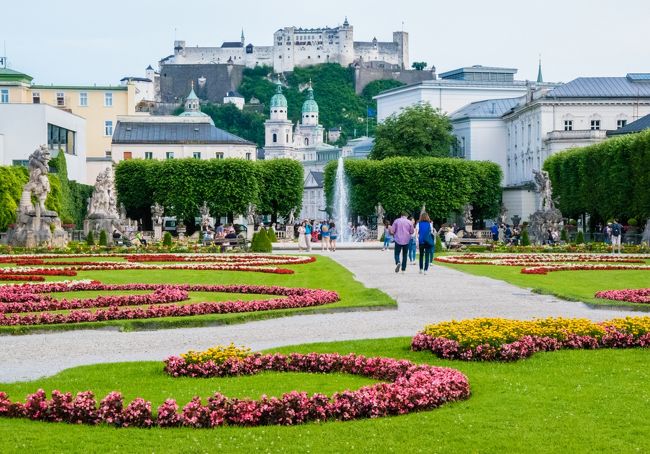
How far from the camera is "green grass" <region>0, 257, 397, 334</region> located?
20641mm

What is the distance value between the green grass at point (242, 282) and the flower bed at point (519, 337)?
563cm

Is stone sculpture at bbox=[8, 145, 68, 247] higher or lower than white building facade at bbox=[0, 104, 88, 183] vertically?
lower

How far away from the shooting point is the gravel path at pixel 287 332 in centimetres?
1692

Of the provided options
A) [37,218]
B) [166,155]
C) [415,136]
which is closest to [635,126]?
[415,136]

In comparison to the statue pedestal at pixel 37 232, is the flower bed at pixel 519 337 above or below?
below

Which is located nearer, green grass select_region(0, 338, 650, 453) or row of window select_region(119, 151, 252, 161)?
green grass select_region(0, 338, 650, 453)

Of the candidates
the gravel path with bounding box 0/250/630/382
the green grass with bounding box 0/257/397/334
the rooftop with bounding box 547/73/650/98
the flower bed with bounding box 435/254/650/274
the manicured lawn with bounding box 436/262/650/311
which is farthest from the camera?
the rooftop with bounding box 547/73/650/98

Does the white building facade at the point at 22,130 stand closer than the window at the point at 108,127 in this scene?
Yes

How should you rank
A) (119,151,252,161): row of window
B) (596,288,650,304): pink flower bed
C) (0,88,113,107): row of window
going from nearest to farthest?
(596,288,650,304): pink flower bed, (0,88,113,107): row of window, (119,151,252,161): row of window

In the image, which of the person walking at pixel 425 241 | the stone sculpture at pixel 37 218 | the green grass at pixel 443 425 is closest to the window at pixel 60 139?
the stone sculpture at pixel 37 218

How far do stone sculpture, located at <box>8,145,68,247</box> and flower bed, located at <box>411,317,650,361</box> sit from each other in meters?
39.4

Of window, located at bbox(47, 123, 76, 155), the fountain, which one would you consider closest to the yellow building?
window, located at bbox(47, 123, 76, 155)

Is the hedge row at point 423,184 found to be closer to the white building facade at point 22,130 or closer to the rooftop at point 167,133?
the white building facade at point 22,130

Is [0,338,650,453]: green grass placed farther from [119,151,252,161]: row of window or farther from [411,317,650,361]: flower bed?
[119,151,252,161]: row of window
